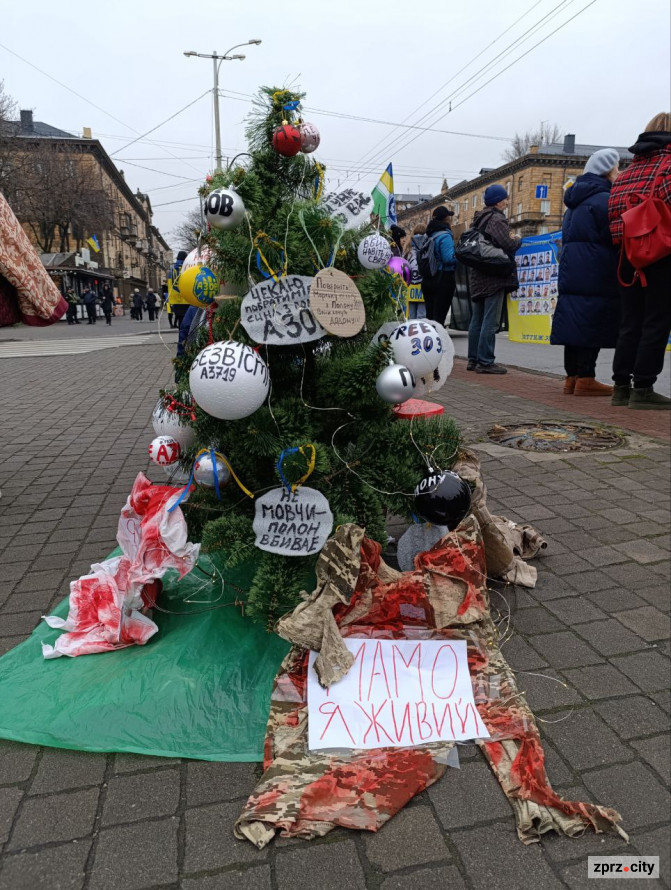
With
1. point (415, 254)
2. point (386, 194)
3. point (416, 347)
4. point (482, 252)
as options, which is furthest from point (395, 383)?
point (415, 254)

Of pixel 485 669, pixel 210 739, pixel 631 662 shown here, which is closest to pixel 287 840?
pixel 210 739

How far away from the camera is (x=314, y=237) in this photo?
223 cm

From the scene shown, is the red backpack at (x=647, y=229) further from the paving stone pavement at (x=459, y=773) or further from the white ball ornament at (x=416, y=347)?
the white ball ornament at (x=416, y=347)

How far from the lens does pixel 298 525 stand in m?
2.26

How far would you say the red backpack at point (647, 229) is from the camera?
5.25 metres

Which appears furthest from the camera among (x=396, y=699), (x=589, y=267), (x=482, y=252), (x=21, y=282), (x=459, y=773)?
(x=482, y=252)

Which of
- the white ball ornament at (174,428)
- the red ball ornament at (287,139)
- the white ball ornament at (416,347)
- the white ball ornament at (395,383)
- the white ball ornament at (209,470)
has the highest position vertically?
the red ball ornament at (287,139)

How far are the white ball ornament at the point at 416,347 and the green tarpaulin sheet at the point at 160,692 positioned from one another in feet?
3.81

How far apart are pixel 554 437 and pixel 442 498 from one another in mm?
3311

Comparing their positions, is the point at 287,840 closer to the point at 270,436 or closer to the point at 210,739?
the point at 210,739

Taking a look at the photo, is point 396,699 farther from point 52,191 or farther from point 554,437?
point 52,191

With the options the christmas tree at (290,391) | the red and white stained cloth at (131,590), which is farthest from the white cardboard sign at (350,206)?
the red and white stained cloth at (131,590)

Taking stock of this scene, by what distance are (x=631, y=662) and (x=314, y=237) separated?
6.41 feet

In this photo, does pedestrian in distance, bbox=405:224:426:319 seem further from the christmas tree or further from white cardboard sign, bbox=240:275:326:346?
white cardboard sign, bbox=240:275:326:346
